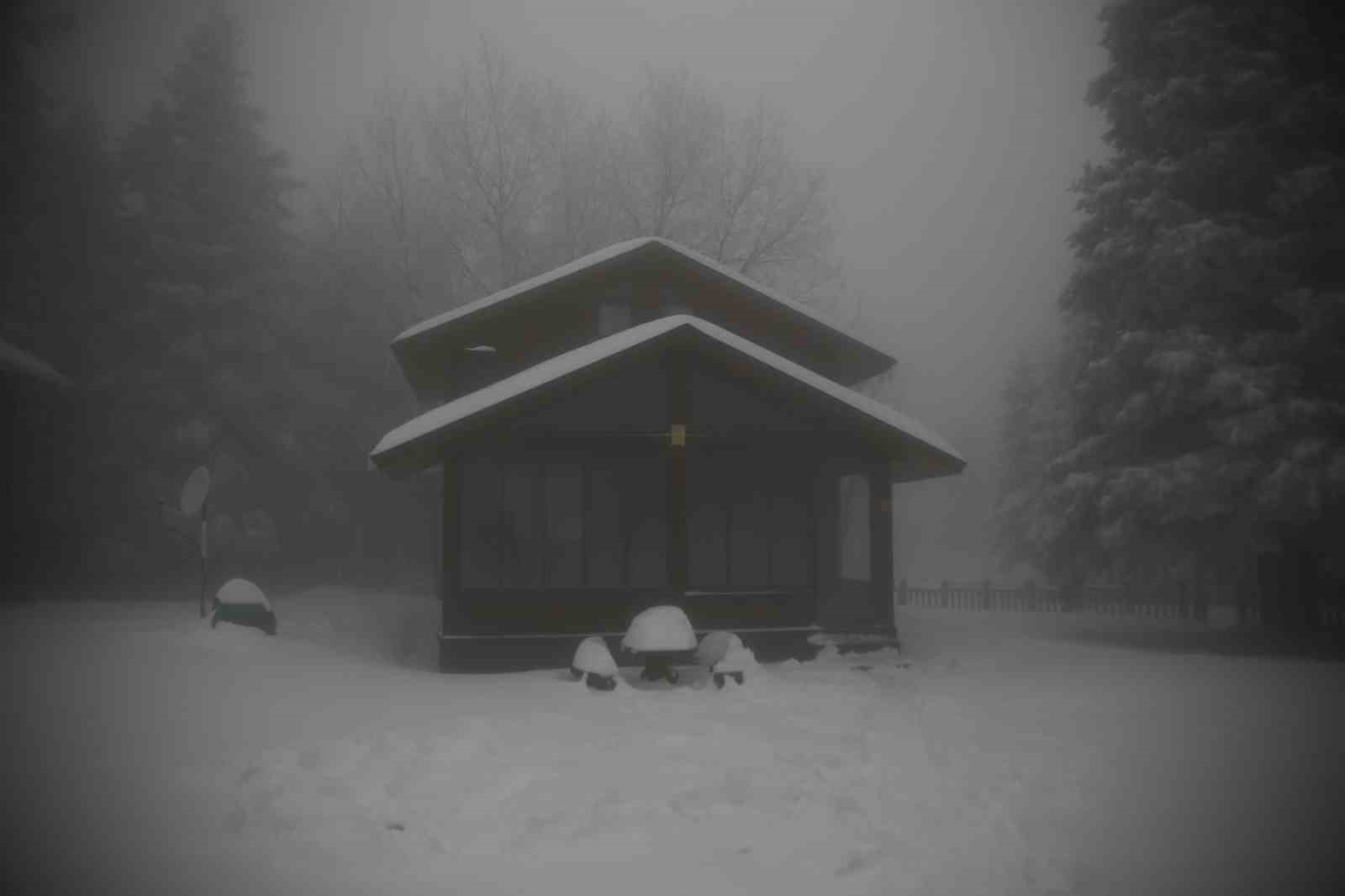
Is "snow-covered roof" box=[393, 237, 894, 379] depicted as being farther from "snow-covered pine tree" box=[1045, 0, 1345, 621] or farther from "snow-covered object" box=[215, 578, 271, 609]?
"snow-covered object" box=[215, 578, 271, 609]

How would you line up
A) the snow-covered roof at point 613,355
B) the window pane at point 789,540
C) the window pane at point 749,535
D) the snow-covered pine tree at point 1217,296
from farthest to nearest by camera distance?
the window pane at point 789,540 → the window pane at point 749,535 → the snow-covered pine tree at point 1217,296 → the snow-covered roof at point 613,355

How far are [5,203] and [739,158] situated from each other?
23633mm

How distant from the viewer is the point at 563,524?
1745cm

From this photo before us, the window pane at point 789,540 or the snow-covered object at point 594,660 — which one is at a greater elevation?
the window pane at point 789,540

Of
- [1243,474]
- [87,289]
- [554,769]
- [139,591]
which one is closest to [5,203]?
[87,289]

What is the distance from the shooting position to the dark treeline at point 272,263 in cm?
2386

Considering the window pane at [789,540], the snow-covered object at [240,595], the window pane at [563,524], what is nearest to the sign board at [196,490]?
the snow-covered object at [240,595]

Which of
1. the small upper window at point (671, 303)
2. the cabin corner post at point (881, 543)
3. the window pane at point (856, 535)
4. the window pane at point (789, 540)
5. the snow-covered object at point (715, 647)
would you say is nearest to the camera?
the snow-covered object at point (715, 647)

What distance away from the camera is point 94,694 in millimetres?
9062

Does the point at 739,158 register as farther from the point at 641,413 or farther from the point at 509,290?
the point at 641,413

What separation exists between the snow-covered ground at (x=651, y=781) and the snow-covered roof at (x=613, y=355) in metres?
3.67

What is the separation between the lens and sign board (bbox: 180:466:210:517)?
53.1 feet

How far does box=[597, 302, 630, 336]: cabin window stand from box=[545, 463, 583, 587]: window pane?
3.27 m

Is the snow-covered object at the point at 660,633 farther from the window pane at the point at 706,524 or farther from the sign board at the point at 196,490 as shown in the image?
the sign board at the point at 196,490
